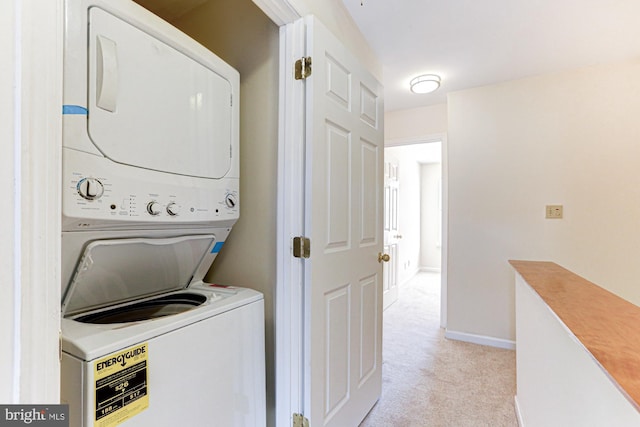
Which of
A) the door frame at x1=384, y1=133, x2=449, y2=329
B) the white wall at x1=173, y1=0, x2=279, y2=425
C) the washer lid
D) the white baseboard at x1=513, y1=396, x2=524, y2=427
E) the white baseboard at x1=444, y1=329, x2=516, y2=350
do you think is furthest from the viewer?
the door frame at x1=384, y1=133, x2=449, y2=329

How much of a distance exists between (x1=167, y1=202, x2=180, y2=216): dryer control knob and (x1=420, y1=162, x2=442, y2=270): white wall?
6.09m

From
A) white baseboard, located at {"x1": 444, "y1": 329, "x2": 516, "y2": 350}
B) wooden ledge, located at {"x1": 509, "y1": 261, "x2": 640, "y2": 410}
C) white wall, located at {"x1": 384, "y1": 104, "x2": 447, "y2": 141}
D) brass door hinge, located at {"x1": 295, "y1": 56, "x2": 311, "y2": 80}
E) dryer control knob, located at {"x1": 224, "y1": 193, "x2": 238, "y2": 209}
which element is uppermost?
white wall, located at {"x1": 384, "y1": 104, "x2": 447, "y2": 141}

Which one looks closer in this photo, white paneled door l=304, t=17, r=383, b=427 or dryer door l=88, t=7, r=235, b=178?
dryer door l=88, t=7, r=235, b=178

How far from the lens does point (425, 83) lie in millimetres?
2674

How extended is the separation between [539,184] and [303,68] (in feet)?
7.74

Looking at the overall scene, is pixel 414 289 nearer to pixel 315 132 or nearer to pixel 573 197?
pixel 573 197

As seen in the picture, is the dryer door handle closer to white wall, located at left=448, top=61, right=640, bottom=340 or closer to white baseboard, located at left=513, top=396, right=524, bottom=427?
white baseboard, located at left=513, top=396, right=524, bottom=427

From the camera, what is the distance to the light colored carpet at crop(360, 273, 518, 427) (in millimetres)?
1807

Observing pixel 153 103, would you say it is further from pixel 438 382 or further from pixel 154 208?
pixel 438 382

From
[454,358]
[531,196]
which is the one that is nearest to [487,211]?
[531,196]

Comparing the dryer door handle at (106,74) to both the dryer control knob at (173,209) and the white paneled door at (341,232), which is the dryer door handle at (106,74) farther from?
the white paneled door at (341,232)

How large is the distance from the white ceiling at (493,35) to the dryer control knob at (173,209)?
1492 mm

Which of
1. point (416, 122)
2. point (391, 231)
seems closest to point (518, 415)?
point (391, 231)

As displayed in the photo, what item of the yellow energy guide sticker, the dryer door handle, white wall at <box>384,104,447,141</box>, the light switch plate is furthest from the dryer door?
the light switch plate
